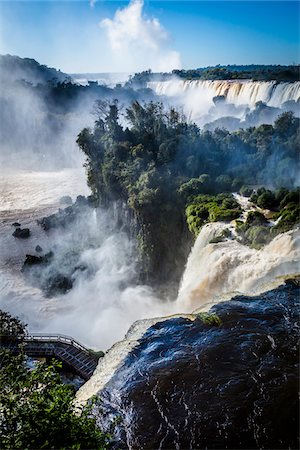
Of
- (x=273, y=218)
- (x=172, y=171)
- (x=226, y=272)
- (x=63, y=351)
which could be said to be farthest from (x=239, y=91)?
(x=63, y=351)

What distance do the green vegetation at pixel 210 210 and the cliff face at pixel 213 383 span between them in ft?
25.2

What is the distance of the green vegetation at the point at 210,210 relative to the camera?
70.8 ft

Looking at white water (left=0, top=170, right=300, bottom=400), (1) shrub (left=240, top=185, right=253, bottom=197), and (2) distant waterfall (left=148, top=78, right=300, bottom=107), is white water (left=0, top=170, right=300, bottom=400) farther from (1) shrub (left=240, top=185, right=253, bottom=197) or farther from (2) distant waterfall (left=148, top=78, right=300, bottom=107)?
(2) distant waterfall (left=148, top=78, right=300, bottom=107)

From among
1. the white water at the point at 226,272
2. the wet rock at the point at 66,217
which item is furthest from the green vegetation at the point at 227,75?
the white water at the point at 226,272

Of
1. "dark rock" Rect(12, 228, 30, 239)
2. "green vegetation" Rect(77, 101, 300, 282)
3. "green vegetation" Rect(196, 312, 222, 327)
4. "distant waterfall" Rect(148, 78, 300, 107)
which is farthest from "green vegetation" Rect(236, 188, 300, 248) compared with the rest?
"dark rock" Rect(12, 228, 30, 239)

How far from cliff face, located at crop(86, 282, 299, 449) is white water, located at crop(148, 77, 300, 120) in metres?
37.2

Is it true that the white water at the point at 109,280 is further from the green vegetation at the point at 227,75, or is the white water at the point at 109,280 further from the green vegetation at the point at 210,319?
the green vegetation at the point at 227,75

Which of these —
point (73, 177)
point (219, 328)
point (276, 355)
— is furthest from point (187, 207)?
point (73, 177)

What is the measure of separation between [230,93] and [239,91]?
1716mm

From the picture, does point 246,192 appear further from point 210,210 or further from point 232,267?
point 232,267

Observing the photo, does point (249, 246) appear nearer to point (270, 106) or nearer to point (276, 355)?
point (276, 355)

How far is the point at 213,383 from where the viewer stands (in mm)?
11023

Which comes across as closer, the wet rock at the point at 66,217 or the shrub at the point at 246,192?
the shrub at the point at 246,192

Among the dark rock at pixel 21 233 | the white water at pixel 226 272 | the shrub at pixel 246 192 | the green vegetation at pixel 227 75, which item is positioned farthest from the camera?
the green vegetation at pixel 227 75
